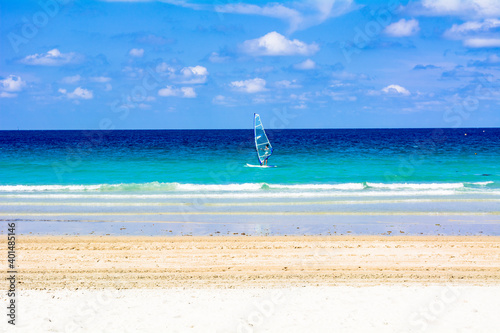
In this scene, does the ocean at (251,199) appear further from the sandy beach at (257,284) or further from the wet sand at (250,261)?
the sandy beach at (257,284)

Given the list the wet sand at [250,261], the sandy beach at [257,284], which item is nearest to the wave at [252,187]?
the wet sand at [250,261]

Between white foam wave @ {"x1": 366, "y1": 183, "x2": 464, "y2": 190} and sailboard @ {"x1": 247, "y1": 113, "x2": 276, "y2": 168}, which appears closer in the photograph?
white foam wave @ {"x1": 366, "y1": 183, "x2": 464, "y2": 190}

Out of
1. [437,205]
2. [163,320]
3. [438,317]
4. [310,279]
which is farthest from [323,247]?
[437,205]

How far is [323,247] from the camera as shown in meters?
12.7

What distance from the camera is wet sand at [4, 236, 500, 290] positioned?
32.1 feet

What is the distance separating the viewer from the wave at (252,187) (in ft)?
86.3

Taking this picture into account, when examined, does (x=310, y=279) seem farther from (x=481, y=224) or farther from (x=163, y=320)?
(x=481, y=224)

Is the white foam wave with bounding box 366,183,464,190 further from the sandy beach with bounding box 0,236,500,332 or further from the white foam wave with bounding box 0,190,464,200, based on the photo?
the sandy beach with bounding box 0,236,500,332

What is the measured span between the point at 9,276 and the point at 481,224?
1434cm

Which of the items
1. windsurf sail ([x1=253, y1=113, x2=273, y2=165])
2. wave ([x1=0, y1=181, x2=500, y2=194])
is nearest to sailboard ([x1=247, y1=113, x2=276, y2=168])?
windsurf sail ([x1=253, y1=113, x2=273, y2=165])

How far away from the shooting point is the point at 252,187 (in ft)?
89.9

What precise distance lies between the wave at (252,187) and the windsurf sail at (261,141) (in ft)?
27.3

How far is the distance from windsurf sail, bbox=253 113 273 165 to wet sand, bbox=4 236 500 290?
2220 centimetres

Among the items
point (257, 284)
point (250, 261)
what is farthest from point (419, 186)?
point (257, 284)
